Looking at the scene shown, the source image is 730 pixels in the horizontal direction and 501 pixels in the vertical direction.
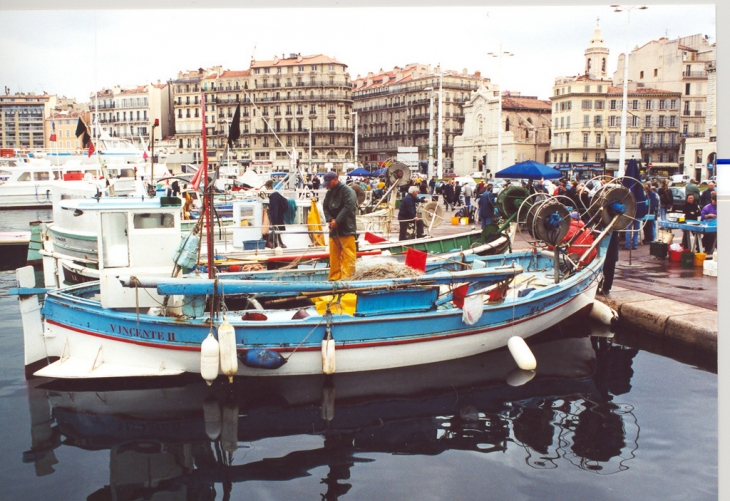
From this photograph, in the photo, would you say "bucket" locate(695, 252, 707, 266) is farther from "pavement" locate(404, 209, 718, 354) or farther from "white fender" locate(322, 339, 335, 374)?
"white fender" locate(322, 339, 335, 374)

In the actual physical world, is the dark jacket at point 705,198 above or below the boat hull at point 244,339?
above

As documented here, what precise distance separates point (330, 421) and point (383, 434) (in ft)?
1.94

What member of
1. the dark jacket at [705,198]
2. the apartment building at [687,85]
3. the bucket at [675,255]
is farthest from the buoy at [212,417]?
the dark jacket at [705,198]

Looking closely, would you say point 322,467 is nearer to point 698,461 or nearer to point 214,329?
point 214,329

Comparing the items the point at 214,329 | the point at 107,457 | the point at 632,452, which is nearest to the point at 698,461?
the point at 632,452

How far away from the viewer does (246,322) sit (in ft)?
23.0

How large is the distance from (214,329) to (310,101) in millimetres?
34675

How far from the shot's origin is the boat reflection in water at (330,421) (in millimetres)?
5660

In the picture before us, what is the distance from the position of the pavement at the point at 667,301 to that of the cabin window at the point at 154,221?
21.1 feet

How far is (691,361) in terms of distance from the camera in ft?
26.5

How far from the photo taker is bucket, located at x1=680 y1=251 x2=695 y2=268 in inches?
453

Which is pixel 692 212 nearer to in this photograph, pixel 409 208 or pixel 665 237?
pixel 665 237

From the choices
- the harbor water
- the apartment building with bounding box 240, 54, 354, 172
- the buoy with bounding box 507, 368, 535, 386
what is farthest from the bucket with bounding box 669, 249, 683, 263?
the apartment building with bounding box 240, 54, 354, 172

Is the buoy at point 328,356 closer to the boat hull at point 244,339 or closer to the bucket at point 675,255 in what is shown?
the boat hull at point 244,339
